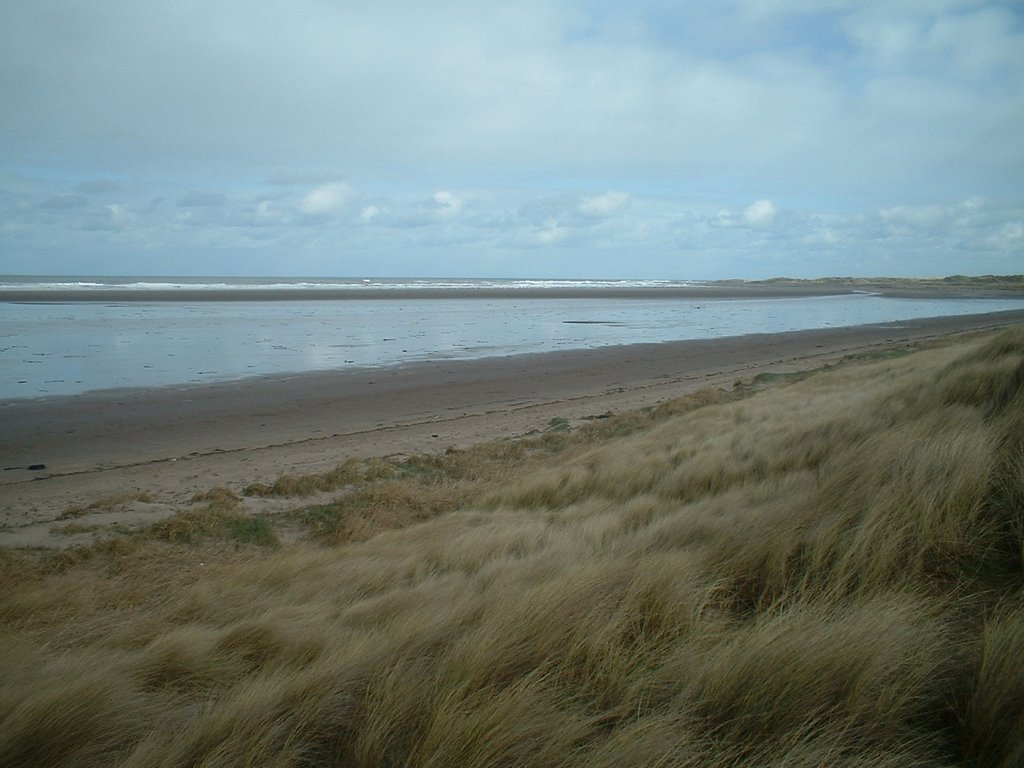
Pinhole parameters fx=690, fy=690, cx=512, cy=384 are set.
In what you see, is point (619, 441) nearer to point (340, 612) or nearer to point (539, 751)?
point (340, 612)

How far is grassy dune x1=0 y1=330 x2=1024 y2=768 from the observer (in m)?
2.52

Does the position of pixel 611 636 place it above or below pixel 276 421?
above

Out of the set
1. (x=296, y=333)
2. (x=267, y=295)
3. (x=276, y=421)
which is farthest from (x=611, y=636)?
(x=267, y=295)

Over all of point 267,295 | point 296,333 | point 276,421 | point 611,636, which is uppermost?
point 267,295

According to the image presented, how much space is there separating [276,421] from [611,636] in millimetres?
13700

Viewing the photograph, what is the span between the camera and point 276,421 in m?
15.6

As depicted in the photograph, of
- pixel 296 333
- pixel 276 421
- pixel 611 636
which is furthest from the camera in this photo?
pixel 296 333

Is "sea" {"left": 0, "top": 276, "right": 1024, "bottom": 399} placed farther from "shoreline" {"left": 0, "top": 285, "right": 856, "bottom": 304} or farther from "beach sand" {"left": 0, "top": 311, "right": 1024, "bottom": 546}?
"shoreline" {"left": 0, "top": 285, "right": 856, "bottom": 304}

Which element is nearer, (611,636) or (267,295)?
(611,636)

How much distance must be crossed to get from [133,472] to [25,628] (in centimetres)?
745

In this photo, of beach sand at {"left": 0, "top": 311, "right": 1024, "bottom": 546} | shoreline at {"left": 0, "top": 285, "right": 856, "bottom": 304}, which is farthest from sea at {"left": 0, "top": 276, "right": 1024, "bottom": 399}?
shoreline at {"left": 0, "top": 285, "right": 856, "bottom": 304}

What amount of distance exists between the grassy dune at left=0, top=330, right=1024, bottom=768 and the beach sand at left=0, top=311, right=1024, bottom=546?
4170mm

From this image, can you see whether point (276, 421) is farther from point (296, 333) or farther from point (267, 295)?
point (267, 295)

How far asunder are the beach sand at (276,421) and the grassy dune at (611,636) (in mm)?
4170
